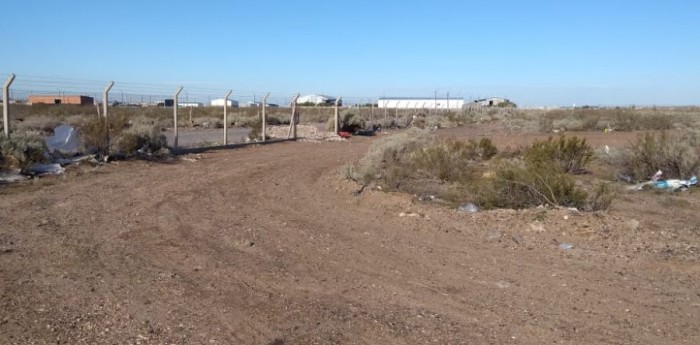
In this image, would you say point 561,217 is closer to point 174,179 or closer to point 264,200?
point 264,200

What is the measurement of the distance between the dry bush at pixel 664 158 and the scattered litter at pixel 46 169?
1441cm

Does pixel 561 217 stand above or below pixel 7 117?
below

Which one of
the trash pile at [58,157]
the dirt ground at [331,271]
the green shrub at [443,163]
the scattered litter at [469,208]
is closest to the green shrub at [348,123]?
the trash pile at [58,157]

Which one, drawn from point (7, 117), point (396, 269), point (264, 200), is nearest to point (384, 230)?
point (396, 269)

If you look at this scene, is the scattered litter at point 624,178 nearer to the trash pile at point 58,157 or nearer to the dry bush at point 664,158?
the dry bush at point 664,158

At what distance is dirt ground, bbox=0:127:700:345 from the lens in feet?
19.1

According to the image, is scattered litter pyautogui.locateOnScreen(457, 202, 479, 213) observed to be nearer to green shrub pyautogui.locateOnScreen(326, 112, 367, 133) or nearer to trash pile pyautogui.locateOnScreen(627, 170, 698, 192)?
trash pile pyautogui.locateOnScreen(627, 170, 698, 192)

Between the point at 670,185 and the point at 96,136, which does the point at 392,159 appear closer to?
the point at 670,185

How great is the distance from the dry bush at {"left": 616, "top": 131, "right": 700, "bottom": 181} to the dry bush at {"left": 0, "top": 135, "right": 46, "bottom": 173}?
49.0 feet

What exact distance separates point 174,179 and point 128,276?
8509mm

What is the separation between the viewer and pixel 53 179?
14.7 metres

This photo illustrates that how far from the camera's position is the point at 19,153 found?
15.1m

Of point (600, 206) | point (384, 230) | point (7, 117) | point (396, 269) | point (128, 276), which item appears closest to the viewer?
point (128, 276)

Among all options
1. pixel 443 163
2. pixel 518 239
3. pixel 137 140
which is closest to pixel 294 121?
pixel 137 140
